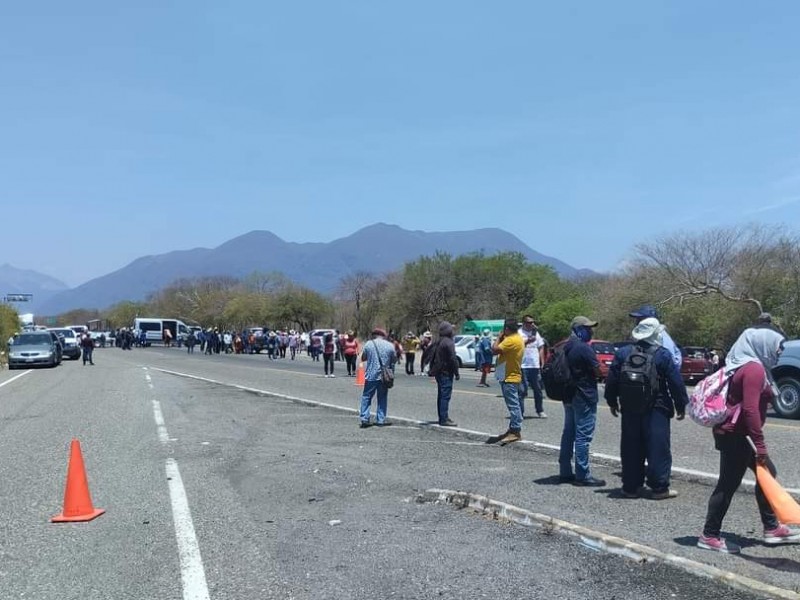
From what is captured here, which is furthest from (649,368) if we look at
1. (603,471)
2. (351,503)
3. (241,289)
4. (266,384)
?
(241,289)

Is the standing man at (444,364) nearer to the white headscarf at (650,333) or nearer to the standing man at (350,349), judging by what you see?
the white headscarf at (650,333)

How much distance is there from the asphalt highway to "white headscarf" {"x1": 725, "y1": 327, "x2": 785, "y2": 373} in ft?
4.61

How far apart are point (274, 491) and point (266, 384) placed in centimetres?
1702

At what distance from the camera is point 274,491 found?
8695mm

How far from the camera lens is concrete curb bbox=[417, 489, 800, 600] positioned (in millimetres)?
5082

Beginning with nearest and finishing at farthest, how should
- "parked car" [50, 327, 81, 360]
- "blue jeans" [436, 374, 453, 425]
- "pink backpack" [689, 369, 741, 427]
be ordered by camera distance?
"pink backpack" [689, 369, 741, 427], "blue jeans" [436, 374, 453, 425], "parked car" [50, 327, 81, 360]

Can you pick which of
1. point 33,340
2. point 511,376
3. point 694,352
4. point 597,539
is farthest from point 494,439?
point 33,340

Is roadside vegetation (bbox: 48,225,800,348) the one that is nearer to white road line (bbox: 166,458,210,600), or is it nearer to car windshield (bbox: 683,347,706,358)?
car windshield (bbox: 683,347,706,358)

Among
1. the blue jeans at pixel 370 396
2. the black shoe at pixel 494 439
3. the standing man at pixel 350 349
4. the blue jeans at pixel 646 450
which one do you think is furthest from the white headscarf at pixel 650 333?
the standing man at pixel 350 349

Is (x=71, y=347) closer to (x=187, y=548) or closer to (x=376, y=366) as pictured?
(x=376, y=366)

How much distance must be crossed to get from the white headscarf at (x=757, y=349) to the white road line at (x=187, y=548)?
422 centimetres

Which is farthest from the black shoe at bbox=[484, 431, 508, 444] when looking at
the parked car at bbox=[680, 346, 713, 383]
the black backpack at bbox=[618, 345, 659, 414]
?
the parked car at bbox=[680, 346, 713, 383]

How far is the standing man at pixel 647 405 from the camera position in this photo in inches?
304

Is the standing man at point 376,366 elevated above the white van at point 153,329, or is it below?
below
